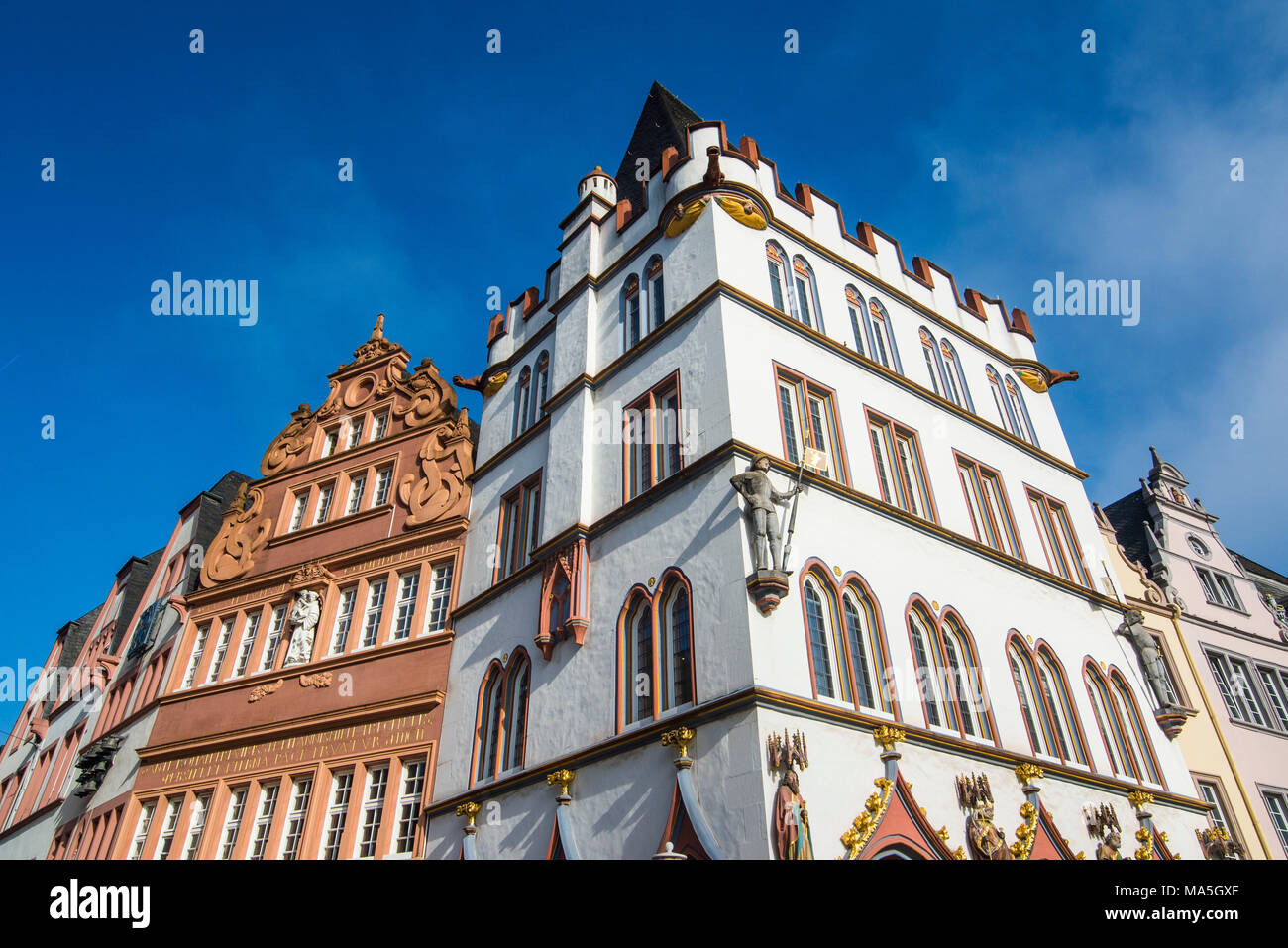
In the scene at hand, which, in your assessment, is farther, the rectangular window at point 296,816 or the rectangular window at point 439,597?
the rectangular window at point 439,597

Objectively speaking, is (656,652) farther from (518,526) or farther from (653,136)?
(653,136)

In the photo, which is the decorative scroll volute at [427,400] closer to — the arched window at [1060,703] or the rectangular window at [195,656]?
the rectangular window at [195,656]

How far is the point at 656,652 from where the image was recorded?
49.2 feet

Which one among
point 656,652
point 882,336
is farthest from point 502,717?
point 882,336

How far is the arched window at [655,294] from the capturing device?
19984mm

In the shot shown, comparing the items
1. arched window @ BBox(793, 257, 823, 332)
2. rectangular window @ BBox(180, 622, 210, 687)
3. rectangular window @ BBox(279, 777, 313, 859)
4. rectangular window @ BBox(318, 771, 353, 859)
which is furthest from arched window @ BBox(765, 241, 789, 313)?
rectangular window @ BBox(180, 622, 210, 687)

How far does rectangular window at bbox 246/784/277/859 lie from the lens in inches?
803

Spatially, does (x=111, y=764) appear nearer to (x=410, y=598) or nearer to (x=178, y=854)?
(x=178, y=854)

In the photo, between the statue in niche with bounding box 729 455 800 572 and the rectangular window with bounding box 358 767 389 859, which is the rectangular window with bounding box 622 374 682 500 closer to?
the statue in niche with bounding box 729 455 800 572

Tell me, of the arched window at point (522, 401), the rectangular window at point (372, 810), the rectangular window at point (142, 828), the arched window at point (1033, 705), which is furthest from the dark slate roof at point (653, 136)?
the rectangular window at point (142, 828)

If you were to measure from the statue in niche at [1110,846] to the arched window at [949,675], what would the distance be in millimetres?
3049

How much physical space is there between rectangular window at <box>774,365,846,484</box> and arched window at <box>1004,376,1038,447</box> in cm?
884
